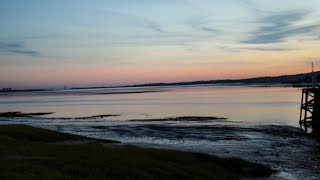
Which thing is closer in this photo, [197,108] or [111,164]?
[111,164]

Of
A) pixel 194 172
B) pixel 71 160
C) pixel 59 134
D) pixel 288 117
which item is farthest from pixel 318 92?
pixel 71 160

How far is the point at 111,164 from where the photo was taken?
54.1 feet

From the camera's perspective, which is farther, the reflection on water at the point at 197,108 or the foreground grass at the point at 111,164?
the reflection on water at the point at 197,108

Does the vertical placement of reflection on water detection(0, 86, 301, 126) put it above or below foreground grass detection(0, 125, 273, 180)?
below

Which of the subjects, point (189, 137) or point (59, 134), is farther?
point (189, 137)

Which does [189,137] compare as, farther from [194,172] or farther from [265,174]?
[194,172]

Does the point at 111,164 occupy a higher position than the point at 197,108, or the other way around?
the point at 111,164

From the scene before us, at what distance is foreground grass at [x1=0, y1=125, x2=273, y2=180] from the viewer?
47.9 feet

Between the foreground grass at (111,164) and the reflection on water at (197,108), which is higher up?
the foreground grass at (111,164)

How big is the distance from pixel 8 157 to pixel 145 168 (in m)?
5.22

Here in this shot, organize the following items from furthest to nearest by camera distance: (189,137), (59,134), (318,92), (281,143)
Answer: (318,92), (189,137), (281,143), (59,134)

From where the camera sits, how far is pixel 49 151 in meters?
19.3

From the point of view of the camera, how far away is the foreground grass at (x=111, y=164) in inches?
575

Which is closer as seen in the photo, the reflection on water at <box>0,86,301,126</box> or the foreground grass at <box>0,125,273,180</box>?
the foreground grass at <box>0,125,273,180</box>
